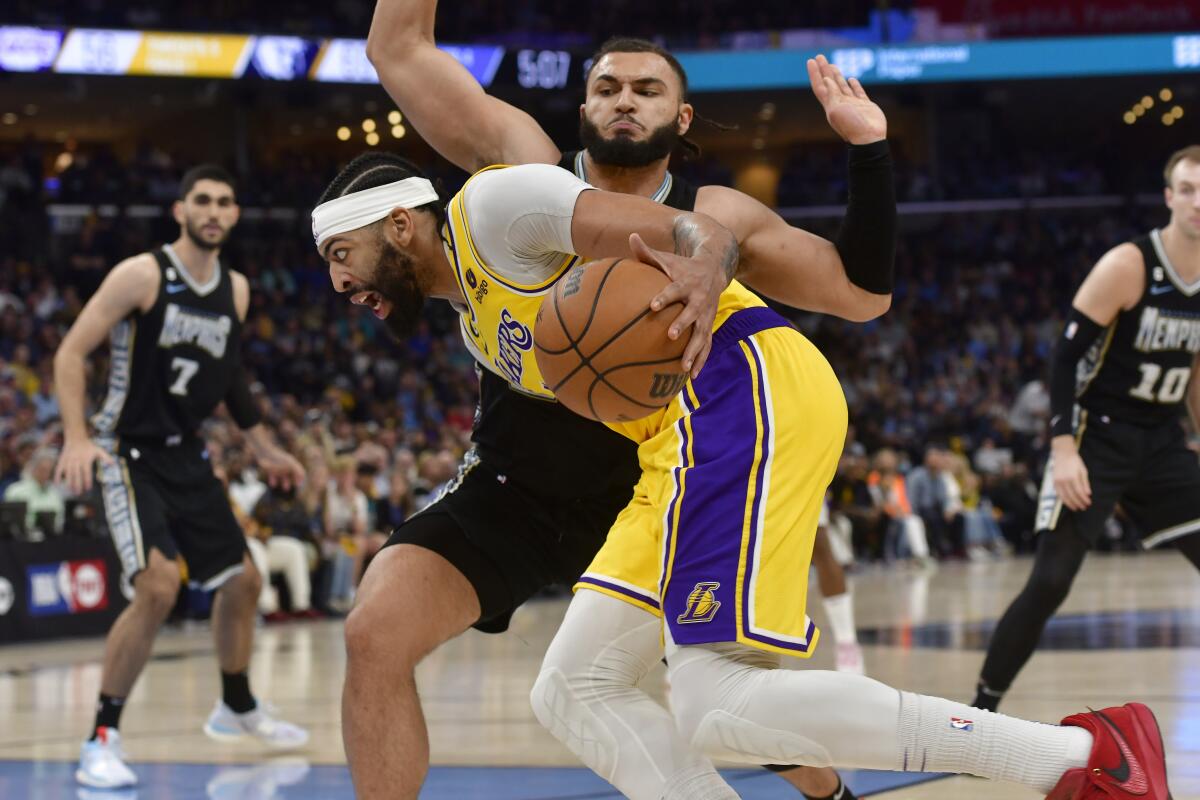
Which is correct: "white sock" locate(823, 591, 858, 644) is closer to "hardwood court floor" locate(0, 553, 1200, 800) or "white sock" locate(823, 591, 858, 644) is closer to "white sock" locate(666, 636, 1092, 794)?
"hardwood court floor" locate(0, 553, 1200, 800)

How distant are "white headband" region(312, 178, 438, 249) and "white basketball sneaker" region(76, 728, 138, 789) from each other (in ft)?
8.95

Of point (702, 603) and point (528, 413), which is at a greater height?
point (528, 413)

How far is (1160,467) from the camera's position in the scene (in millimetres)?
5609

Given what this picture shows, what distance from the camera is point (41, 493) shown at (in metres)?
11.8

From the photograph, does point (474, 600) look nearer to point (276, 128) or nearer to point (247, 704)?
point (247, 704)

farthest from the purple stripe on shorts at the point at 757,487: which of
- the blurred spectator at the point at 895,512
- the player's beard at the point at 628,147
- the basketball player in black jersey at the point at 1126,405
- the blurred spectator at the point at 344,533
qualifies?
the blurred spectator at the point at 895,512

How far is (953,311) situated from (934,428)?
5.47 m

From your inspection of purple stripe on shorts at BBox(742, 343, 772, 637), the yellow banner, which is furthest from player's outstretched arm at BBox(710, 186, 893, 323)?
the yellow banner

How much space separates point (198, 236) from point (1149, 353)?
3.74 metres

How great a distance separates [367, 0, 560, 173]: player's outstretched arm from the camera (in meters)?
3.78

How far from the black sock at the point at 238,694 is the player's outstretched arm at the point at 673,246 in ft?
12.0

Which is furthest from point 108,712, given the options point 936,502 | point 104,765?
point 936,502

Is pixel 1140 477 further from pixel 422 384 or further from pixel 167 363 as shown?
pixel 422 384

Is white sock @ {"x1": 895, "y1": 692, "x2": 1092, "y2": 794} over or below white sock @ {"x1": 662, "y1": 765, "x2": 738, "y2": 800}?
over
